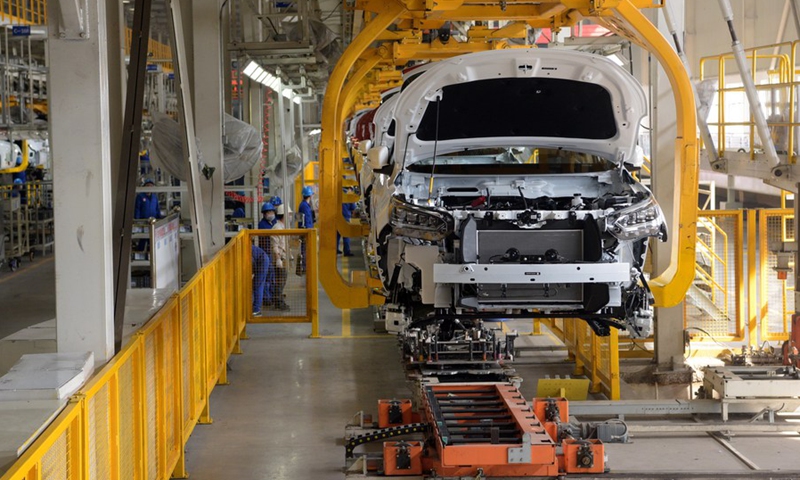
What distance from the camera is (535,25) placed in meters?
9.20

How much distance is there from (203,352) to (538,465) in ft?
10.5

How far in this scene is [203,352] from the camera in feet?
26.2

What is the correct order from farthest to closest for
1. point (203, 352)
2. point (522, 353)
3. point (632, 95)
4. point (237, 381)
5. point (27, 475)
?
1. point (522, 353)
2. point (237, 381)
3. point (203, 352)
4. point (632, 95)
5. point (27, 475)

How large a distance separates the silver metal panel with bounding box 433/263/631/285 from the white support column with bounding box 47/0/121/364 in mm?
2112

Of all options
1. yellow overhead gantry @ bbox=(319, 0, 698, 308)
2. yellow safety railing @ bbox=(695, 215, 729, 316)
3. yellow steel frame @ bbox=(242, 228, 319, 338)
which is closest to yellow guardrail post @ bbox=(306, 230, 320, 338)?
yellow steel frame @ bbox=(242, 228, 319, 338)

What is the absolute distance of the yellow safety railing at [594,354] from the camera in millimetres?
9062

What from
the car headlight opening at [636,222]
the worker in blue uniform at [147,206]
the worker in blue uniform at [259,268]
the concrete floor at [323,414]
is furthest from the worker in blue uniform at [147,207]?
the car headlight opening at [636,222]

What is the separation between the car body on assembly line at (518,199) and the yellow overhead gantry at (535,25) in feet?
1.21

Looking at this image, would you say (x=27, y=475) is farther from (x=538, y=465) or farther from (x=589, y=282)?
(x=589, y=282)

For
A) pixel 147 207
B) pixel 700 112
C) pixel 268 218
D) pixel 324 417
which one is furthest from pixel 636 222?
pixel 147 207

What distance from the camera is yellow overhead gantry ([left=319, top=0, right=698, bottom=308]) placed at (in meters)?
7.32

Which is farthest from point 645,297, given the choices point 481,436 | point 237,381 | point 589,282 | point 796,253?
point 237,381

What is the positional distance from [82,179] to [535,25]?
527 centimetres

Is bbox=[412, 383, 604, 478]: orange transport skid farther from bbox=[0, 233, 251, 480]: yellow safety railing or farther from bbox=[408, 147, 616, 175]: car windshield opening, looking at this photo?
bbox=[408, 147, 616, 175]: car windshield opening
